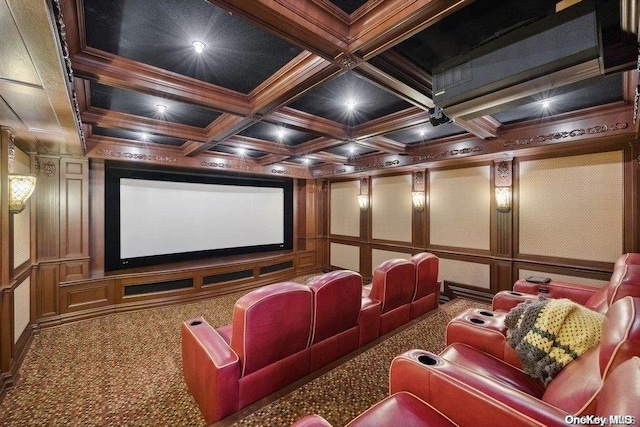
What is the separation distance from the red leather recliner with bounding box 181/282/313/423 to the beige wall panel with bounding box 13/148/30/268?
2276 millimetres

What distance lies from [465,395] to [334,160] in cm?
440

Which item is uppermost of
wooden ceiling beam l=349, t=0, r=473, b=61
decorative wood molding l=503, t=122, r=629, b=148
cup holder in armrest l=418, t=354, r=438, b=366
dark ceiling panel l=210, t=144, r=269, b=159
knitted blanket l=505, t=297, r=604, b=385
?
dark ceiling panel l=210, t=144, r=269, b=159

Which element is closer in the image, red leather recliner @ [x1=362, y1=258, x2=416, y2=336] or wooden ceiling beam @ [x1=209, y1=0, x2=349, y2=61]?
wooden ceiling beam @ [x1=209, y1=0, x2=349, y2=61]

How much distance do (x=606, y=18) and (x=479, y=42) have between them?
625 mm

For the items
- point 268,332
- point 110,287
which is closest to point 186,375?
point 268,332

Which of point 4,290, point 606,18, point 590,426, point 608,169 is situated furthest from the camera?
point 608,169

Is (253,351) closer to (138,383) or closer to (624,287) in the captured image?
→ (138,383)

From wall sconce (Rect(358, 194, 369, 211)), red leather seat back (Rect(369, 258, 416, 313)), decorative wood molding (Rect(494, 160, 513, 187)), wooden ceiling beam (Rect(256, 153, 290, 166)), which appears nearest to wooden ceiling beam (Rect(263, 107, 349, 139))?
wooden ceiling beam (Rect(256, 153, 290, 166))

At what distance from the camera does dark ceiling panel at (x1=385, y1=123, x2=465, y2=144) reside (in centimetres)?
350

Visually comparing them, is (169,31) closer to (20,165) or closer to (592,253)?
(20,165)

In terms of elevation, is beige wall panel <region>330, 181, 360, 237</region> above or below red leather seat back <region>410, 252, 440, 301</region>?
above

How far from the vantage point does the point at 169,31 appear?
1.62 metres

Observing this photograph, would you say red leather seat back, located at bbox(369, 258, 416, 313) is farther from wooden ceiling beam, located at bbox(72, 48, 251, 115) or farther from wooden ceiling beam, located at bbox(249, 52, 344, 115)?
wooden ceiling beam, located at bbox(72, 48, 251, 115)

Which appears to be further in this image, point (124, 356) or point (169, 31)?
point (124, 356)
